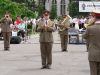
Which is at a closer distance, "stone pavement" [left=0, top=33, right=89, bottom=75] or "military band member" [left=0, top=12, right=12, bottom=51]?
"stone pavement" [left=0, top=33, right=89, bottom=75]

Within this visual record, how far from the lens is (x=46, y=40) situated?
51.6 feet

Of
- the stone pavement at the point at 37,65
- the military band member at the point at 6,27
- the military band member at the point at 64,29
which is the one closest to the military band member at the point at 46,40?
the stone pavement at the point at 37,65

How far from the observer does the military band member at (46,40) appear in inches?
618

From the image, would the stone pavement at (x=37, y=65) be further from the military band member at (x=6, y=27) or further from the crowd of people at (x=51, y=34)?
the military band member at (x=6, y=27)

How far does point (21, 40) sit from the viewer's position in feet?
97.9

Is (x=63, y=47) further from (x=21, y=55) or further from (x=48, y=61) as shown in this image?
(x=48, y=61)

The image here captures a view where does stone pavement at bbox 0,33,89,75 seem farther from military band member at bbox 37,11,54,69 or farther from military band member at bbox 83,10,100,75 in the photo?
military band member at bbox 83,10,100,75

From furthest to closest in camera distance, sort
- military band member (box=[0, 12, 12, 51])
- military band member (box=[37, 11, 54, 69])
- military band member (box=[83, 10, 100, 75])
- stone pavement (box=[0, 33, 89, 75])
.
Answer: military band member (box=[0, 12, 12, 51])
military band member (box=[37, 11, 54, 69])
stone pavement (box=[0, 33, 89, 75])
military band member (box=[83, 10, 100, 75])

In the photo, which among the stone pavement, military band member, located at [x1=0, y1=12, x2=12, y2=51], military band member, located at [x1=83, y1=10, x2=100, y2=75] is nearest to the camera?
military band member, located at [x1=83, y1=10, x2=100, y2=75]

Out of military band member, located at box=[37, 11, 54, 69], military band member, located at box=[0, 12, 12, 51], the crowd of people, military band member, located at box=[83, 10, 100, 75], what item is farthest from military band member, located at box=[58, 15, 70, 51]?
military band member, located at box=[83, 10, 100, 75]

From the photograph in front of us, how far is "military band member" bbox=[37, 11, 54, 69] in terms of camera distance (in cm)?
1569

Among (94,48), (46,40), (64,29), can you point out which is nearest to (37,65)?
(46,40)

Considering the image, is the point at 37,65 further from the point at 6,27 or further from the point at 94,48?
the point at 6,27

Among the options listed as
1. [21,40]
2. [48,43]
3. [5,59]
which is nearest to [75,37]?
[21,40]
